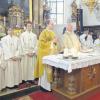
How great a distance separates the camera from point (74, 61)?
4953 mm

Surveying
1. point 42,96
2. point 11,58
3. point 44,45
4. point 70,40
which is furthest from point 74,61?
point 11,58

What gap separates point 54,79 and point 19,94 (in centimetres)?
107

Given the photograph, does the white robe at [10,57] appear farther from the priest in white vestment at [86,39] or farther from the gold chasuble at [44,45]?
the priest in white vestment at [86,39]

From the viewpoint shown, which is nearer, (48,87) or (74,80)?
(74,80)

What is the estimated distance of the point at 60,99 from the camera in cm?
541

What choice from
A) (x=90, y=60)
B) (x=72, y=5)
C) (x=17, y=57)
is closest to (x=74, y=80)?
(x=90, y=60)

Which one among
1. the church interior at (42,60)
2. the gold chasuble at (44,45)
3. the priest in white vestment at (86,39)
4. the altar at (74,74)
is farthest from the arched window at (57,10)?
the altar at (74,74)

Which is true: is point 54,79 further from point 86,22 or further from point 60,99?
point 86,22

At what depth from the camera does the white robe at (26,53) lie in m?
6.59

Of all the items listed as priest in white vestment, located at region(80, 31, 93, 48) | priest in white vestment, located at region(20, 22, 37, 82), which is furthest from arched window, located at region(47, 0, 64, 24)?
priest in white vestment, located at region(20, 22, 37, 82)

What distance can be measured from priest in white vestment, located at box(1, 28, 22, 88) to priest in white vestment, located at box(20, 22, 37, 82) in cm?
27

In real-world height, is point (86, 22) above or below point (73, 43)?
above

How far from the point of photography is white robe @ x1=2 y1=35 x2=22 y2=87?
19.8ft

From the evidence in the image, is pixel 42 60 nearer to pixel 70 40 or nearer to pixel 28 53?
pixel 70 40
